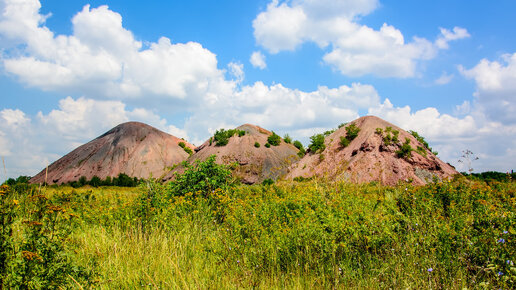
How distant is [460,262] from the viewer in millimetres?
3740

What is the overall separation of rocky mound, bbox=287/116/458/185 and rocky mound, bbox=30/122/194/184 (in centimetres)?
1759

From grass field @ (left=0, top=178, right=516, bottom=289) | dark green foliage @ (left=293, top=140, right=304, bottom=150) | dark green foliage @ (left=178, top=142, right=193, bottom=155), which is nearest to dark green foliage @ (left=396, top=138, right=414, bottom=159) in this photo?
dark green foliage @ (left=293, top=140, right=304, bottom=150)

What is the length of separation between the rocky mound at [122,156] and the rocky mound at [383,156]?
57.7 feet

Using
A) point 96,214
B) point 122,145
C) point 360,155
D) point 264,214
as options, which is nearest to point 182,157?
point 122,145

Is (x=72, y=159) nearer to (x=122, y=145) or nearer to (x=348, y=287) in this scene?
(x=122, y=145)

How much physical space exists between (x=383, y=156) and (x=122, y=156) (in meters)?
25.6

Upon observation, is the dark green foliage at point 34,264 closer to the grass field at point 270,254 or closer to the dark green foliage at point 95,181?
the grass field at point 270,254

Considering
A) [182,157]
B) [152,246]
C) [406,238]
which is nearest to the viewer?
[406,238]

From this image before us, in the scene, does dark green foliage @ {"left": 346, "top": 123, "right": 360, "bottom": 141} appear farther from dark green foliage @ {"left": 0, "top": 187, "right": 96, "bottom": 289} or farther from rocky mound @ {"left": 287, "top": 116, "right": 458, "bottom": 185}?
dark green foliage @ {"left": 0, "top": 187, "right": 96, "bottom": 289}

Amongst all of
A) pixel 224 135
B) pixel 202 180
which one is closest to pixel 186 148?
pixel 224 135

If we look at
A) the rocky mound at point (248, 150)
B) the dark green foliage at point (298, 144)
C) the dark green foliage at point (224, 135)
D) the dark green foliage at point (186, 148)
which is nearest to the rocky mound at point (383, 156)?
the rocky mound at point (248, 150)

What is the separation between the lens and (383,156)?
19188 millimetres

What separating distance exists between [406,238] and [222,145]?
24.3 m

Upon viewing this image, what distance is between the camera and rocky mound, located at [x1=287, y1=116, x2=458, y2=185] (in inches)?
717
